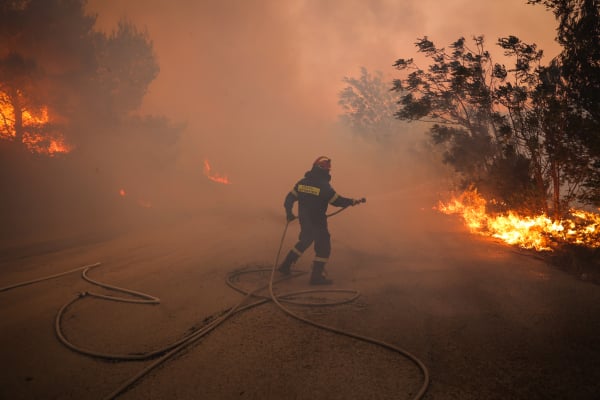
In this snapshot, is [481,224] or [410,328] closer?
[410,328]

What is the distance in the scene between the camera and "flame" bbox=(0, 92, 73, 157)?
14.9 meters

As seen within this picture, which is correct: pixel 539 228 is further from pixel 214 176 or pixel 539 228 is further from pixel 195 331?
pixel 214 176

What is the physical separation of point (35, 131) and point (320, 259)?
17787 mm

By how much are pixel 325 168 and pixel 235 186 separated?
24930 millimetres

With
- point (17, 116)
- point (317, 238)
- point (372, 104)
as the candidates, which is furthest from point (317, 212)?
point (372, 104)

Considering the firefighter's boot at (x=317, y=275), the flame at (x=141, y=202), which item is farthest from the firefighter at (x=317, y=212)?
the flame at (x=141, y=202)

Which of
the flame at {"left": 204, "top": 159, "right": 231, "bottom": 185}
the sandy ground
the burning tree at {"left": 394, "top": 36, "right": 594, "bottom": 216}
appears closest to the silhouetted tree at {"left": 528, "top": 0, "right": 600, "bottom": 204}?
the burning tree at {"left": 394, "top": 36, "right": 594, "bottom": 216}

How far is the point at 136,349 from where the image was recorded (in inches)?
126

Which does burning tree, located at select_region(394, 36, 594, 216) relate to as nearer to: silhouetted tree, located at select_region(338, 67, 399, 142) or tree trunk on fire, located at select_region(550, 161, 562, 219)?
tree trunk on fire, located at select_region(550, 161, 562, 219)

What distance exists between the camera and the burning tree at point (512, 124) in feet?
20.7

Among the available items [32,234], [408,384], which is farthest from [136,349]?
[32,234]

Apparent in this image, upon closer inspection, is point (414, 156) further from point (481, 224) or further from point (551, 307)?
point (551, 307)

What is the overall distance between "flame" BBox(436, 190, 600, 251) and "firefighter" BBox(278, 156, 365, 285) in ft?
13.2

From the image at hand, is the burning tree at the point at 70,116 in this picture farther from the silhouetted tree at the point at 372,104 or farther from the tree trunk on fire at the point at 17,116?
the silhouetted tree at the point at 372,104
